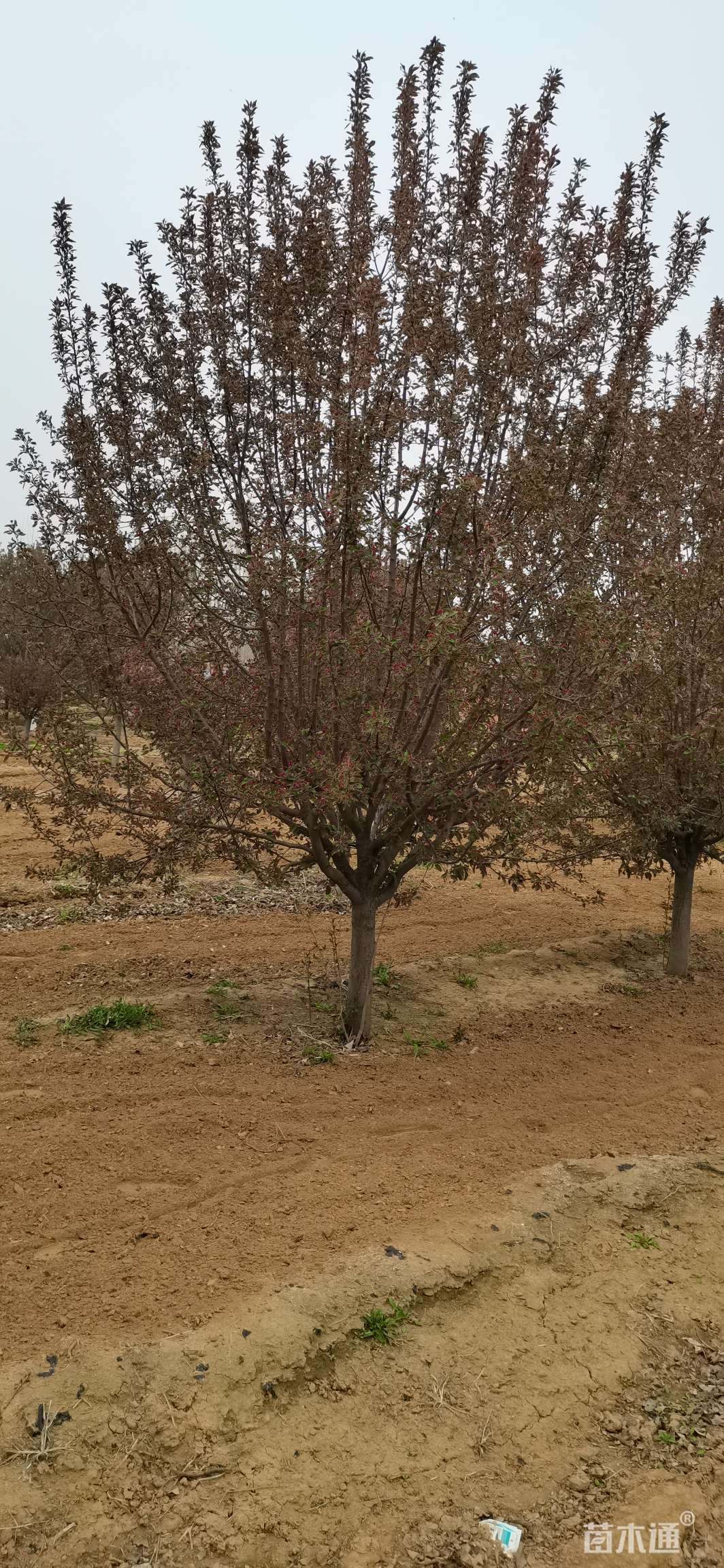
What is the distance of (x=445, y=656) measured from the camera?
5.86 metres

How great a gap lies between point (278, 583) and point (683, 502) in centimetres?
451

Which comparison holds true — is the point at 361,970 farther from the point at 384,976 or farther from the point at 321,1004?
the point at 384,976

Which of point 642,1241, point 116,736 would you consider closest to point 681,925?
point 642,1241

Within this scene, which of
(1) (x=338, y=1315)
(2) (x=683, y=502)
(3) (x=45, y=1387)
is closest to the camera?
(3) (x=45, y=1387)

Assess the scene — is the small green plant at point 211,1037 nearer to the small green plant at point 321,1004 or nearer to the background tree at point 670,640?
the small green plant at point 321,1004

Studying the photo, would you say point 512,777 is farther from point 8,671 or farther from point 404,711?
point 8,671

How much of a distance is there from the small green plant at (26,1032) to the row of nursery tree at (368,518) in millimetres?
1517

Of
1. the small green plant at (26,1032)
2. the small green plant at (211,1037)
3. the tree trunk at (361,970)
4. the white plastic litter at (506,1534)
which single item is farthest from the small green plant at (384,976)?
the white plastic litter at (506,1534)

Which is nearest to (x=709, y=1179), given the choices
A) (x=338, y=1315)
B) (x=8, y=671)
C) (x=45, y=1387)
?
(x=338, y=1315)

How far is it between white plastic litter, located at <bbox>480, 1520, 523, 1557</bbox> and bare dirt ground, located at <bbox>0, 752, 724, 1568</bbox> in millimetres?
56

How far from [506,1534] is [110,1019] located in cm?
489

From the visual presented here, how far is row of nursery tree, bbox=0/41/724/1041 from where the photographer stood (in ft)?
19.4

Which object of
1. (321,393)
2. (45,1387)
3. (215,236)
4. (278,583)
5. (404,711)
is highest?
(215,236)

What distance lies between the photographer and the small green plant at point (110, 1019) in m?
7.43
